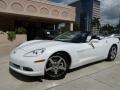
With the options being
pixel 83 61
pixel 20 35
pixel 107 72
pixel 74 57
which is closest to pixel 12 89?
pixel 74 57

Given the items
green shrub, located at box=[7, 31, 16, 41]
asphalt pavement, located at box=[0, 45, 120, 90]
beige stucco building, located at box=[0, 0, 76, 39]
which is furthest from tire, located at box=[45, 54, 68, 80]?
beige stucco building, located at box=[0, 0, 76, 39]

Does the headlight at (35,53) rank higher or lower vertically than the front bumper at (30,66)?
higher

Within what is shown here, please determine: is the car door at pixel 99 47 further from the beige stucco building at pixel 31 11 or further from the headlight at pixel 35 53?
the beige stucco building at pixel 31 11

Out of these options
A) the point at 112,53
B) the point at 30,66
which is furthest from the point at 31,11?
the point at 30,66

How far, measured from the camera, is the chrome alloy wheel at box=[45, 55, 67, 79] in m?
3.75

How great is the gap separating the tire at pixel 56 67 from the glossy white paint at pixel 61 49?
0.16 m

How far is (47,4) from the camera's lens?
2014 centimetres

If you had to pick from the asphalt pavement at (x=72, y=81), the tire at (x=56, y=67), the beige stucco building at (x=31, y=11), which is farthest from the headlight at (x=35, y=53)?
the beige stucco building at (x=31, y=11)

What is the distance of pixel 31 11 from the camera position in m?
18.7

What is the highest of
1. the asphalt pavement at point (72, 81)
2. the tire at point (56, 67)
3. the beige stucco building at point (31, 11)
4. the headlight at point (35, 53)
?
the beige stucco building at point (31, 11)

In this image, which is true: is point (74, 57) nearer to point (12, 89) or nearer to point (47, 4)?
point (12, 89)

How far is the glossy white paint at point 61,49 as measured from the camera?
139 inches

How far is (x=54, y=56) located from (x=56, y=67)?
0.28 metres

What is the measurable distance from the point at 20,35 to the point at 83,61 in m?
11.1
